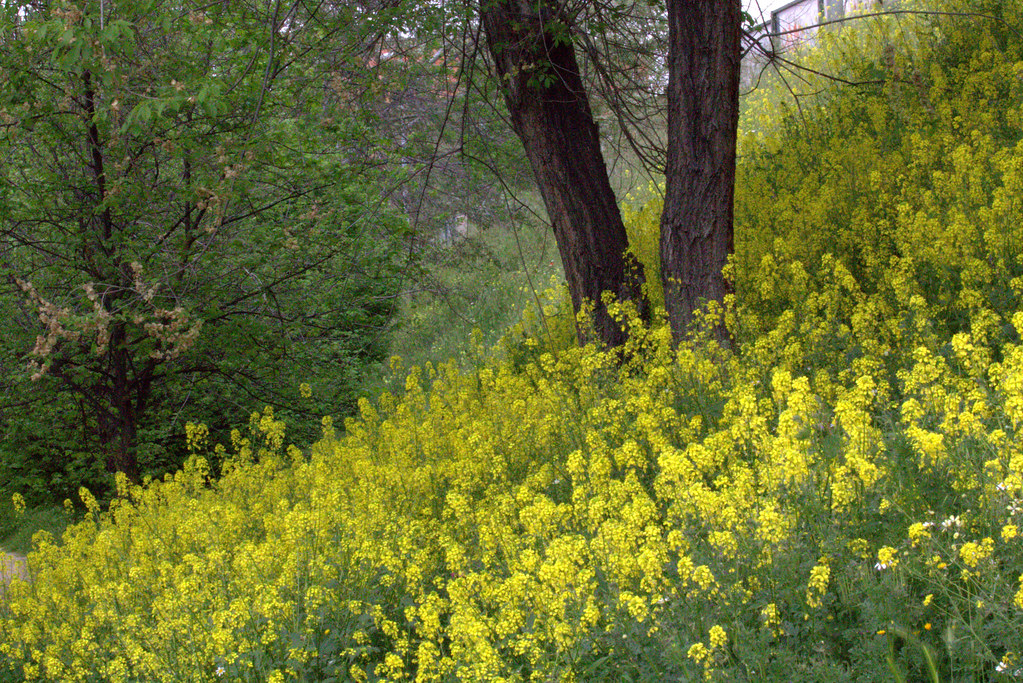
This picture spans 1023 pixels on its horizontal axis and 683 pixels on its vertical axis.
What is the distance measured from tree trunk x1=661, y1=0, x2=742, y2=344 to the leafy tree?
257cm

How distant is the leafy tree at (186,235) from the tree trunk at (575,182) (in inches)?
53.3

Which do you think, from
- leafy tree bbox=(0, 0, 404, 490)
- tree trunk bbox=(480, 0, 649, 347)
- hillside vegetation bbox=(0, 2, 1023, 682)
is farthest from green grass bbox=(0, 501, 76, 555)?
tree trunk bbox=(480, 0, 649, 347)

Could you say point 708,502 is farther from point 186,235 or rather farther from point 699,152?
point 186,235

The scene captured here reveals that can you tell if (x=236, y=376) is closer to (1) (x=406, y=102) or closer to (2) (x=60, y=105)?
(2) (x=60, y=105)

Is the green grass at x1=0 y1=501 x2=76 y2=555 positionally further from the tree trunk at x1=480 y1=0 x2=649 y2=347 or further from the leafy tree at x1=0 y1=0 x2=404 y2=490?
the tree trunk at x1=480 y1=0 x2=649 y2=347

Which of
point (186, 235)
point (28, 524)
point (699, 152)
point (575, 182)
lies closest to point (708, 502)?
point (699, 152)

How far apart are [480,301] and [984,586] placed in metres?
13.2

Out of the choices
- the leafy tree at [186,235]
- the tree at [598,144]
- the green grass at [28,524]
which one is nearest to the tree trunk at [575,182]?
the tree at [598,144]

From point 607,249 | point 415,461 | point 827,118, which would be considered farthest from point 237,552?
point 827,118

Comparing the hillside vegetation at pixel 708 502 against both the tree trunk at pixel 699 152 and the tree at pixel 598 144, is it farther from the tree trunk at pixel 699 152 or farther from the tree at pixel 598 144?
the tree at pixel 598 144

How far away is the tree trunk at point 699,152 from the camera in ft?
21.6

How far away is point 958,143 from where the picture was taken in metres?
7.56

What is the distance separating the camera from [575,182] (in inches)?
321

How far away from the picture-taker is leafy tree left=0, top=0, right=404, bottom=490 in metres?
7.98
